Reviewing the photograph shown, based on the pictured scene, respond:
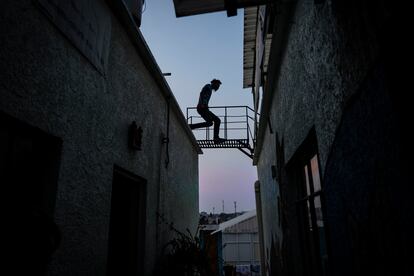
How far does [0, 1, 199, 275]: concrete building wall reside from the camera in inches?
68.8

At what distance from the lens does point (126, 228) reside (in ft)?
12.3

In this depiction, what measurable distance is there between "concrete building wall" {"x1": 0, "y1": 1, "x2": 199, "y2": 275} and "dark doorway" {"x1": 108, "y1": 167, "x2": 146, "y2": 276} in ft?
0.49

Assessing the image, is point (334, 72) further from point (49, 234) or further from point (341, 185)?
point (49, 234)

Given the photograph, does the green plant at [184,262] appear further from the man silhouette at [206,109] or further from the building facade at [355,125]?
the man silhouette at [206,109]

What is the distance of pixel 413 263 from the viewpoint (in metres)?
1.00

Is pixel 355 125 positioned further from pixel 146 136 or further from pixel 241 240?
pixel 241 240

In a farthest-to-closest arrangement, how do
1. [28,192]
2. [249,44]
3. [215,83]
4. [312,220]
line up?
1. [215,83]
2. [249,44]
3. [312,220]
4. [28,192]

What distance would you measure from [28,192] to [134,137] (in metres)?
1.69

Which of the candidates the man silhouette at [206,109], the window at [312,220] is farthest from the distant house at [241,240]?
the window at [312,220]

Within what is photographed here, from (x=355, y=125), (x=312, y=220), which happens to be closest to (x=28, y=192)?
(x=355, y=125)

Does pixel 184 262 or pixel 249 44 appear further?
pixel 249 44

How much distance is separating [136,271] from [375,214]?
3240 mm

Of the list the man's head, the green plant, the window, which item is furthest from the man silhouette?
the window

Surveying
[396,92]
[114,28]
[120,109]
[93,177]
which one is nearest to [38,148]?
[93,177]
